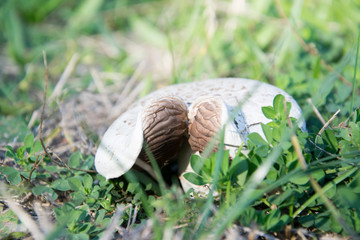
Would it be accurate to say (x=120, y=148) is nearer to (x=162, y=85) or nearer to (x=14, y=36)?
(x=162, y=85)

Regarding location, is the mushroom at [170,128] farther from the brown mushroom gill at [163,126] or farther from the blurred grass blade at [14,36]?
the blurred grass blade at [14,36]

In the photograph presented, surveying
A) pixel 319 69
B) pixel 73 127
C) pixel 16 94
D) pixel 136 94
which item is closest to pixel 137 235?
pixel 73 127

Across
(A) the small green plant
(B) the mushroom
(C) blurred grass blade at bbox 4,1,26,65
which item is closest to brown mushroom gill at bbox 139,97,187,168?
(B) the mushroom

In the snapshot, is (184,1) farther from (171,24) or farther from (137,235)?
(137,235)

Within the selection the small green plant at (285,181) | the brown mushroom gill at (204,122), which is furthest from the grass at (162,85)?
the brown mushroom gill at (204,122)

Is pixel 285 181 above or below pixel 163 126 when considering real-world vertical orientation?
below

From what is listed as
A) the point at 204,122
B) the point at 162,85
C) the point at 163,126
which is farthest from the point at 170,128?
the point at 162,85

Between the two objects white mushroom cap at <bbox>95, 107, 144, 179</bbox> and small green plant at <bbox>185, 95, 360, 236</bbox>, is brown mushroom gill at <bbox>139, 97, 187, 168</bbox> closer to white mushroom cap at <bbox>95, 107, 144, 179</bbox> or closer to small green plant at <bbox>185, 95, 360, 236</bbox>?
white mushroom cap at <bbox>95, 107, 144, 179</bbox>
